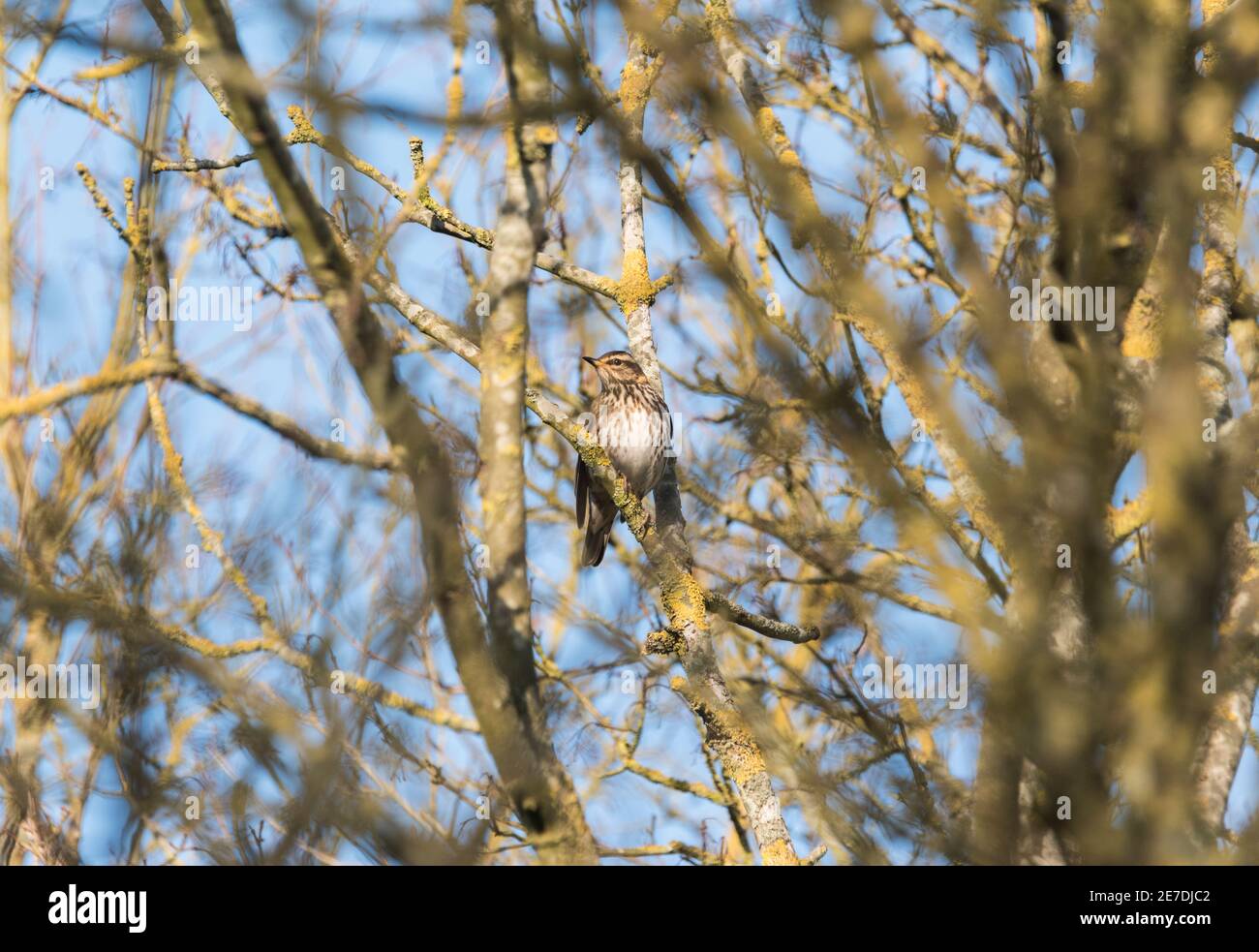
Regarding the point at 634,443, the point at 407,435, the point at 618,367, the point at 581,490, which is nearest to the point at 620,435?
the point at 634,443

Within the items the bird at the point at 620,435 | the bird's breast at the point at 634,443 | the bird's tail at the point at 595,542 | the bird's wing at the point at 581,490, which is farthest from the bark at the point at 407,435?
the bird's tail at the point at 595,542

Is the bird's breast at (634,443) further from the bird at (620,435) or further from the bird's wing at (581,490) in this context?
the bird's wing at (581,490)

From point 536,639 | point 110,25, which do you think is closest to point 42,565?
point 110,25

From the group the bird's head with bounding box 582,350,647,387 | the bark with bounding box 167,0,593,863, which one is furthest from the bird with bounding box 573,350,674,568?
the bark with bounding box 167,0,593,863

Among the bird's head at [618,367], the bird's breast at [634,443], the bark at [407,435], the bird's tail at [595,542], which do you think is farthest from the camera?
the bird's tail at [595,542]

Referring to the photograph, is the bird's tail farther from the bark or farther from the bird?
the bark

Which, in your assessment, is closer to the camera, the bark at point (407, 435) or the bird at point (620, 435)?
the bark at point (407, 435)

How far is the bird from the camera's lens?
6.64m

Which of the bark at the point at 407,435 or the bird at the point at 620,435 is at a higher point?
the bird at the point at 620,435

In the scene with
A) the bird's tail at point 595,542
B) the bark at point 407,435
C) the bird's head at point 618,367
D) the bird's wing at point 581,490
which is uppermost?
the bird's head at point 618,367

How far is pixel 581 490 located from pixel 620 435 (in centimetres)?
72

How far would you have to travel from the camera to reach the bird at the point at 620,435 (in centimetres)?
664
